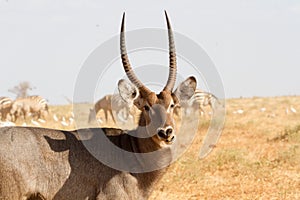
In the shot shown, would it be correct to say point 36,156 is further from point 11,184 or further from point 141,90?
point 141,90

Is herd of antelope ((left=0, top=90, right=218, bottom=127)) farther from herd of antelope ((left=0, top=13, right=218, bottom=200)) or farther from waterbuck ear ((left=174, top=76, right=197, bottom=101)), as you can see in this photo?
herd of antelope ((left=0, top=13, right=218, bottom=200))

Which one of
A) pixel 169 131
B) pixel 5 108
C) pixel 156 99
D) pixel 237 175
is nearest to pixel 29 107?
pixel 5 108

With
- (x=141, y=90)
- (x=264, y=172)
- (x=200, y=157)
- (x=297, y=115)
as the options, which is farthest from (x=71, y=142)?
(x=297, y=115)

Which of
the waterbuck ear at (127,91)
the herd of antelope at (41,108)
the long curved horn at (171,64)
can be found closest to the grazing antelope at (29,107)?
the herd of antelope at (41,108)

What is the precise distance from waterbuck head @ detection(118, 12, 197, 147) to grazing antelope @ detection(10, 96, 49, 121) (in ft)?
81.7

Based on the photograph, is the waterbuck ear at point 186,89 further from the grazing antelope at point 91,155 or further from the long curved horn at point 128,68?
the long curved horn at point 128,68

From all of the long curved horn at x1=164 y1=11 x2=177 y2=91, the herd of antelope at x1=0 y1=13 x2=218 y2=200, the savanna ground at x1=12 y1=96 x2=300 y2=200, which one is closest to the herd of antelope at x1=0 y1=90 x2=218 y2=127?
the savanna ground at x1=12 y1=96 x2=300 y2=200

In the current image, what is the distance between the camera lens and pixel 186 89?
746cm

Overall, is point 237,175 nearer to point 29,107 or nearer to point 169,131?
point 169,131

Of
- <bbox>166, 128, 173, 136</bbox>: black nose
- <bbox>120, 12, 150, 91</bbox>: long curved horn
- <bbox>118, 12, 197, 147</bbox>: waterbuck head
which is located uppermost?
<bbox>120, 12, 150, 91</bbox>: long curved horn

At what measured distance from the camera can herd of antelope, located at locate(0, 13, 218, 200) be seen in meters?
6.54

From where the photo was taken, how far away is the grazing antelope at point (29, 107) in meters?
31.6

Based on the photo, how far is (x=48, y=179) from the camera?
263 inches

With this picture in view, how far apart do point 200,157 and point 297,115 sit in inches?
745
